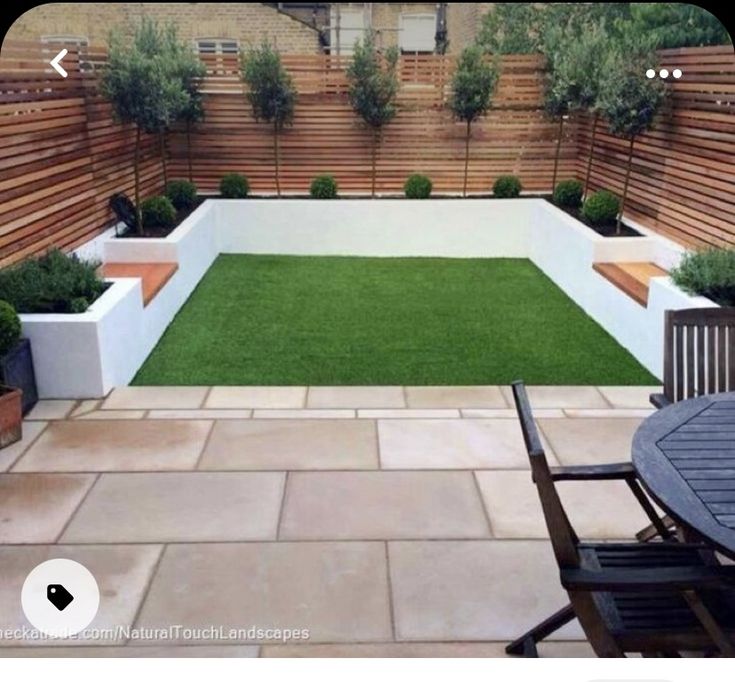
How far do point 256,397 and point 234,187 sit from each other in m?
4.76

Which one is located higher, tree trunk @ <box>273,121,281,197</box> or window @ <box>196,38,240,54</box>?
window @ <box>196,38,240,54</box>

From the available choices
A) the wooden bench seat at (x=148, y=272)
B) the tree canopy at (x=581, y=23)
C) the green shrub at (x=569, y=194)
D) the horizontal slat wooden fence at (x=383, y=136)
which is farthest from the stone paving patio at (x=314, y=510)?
the tree canopy at (x=581, y=23)

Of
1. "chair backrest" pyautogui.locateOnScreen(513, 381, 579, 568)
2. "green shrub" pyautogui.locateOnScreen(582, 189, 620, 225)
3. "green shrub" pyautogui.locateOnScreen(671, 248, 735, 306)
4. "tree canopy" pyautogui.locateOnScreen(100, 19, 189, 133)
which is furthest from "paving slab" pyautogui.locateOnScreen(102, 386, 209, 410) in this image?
"green shrub" pyautogui.locateOnScreen(582, 189, 620, 225)

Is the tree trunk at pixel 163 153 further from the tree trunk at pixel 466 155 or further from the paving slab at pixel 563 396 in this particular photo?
the paving slab at pixel 563 396

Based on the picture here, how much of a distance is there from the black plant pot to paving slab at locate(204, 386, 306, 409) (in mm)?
889

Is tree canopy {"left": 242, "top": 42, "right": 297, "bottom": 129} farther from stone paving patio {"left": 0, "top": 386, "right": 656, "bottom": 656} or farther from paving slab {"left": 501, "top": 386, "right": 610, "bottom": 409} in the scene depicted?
paving slab {"left": 501, "top": 386, "right": 610, "bottom": 409}

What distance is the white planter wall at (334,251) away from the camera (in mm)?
4062

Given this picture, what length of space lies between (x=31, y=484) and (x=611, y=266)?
4.50 m

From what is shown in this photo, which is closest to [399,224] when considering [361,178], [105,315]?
[361,178]

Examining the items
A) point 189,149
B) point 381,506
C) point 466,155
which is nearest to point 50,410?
point 381,506

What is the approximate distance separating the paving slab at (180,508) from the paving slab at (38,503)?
0.06 meters

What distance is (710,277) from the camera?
14.1 feet

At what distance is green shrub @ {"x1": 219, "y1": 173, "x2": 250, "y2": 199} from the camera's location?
330 inches
